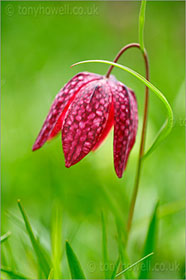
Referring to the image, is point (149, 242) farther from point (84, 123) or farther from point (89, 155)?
point (89, 155)

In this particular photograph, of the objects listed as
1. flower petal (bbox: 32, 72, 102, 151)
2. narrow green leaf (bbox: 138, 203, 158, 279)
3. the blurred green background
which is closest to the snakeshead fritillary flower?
flower petal (bbox: 32, 72, 102, 151)

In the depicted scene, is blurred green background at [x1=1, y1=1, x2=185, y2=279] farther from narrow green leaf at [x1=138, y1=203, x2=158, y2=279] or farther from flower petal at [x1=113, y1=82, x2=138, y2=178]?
flower petal at [x1=113, y1=82, x2=138, y2=178]

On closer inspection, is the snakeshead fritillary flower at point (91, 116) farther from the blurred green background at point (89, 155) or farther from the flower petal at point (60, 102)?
the blurred green background at point (89, 155)

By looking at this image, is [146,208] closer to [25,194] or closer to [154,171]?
[154,171]

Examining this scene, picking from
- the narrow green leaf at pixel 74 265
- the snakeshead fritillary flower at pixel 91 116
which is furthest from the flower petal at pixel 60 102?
the narrow green leaf at pixel 74 265

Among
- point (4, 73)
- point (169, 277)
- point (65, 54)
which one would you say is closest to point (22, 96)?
point (4, 73)

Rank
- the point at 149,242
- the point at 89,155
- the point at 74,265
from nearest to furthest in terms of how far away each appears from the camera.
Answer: the point at 74,265, the point at 149,242, the point at 89,155

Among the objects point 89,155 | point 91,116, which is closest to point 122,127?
point 91,116
